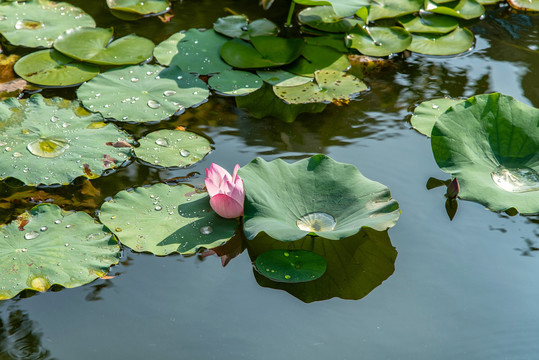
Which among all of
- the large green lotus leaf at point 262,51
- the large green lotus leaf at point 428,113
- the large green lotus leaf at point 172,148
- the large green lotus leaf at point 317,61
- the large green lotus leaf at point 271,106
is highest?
the large green lotus leaf at point 262,51

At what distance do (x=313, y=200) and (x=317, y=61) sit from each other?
128cm

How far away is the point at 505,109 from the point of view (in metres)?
2.33

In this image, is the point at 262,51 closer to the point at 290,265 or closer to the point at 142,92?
the point at 142,92

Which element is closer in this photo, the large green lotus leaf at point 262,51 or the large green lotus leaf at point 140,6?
the large green lotus leaf at point 262,51

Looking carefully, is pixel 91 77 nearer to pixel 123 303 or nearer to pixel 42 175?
pixel 42 175

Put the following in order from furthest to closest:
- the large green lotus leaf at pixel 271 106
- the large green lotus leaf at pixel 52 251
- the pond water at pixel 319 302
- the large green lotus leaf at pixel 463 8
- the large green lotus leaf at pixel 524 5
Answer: the large green lotus leaf at pixel 524 5 < the large green lotus leaf at pixel 463 8 < the large green lotus leaf at pixel 271 106 < the large green lotus leaf at pixel 52 251 < the pond water at pixel 319 302

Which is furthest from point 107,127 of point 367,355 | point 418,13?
point 418,13

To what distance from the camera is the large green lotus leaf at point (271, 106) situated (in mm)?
2725

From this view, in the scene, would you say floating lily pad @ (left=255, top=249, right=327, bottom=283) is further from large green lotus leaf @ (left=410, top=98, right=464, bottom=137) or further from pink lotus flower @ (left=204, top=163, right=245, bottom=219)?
large green lotus leaf @ (left=410, top=98, right=464, bottom=137)

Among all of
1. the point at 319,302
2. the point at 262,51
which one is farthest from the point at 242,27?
the point at 319,302

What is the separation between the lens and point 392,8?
3.46 meters

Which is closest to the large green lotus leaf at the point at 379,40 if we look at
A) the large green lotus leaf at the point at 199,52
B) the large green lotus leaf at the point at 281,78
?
the large green lotus leaf at the point at 281,78

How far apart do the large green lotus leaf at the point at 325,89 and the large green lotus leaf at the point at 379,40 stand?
316 mm

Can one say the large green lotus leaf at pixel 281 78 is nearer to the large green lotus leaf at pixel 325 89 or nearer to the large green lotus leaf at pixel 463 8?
the large green lotus leaf at pixel 325 89
